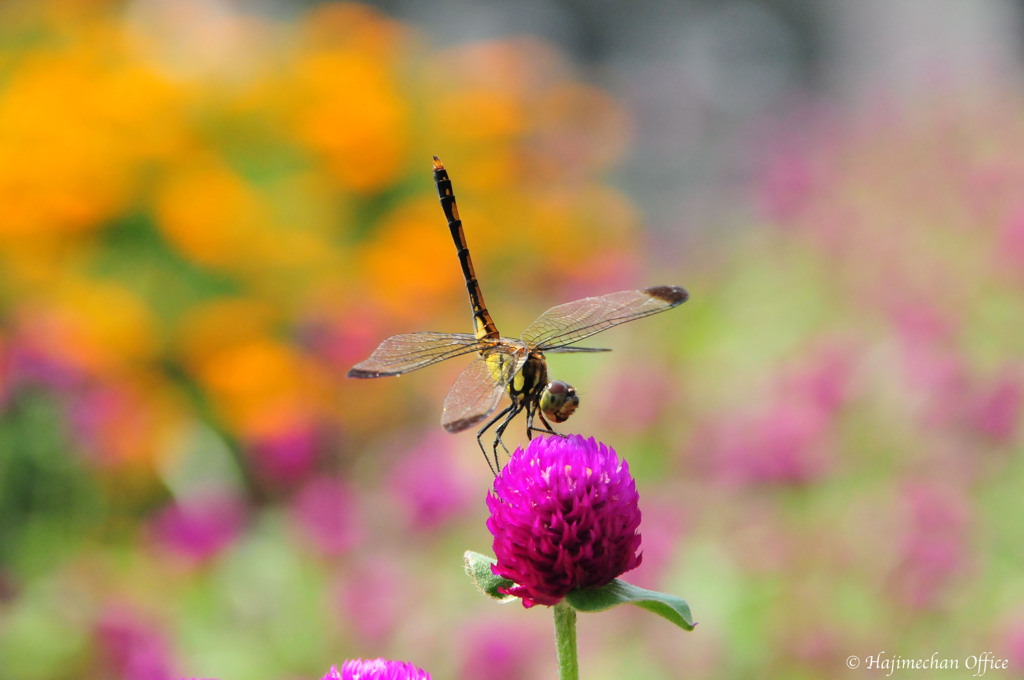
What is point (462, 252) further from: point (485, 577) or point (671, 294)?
point (485, 577)

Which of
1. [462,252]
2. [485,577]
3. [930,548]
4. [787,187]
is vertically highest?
[787,187]

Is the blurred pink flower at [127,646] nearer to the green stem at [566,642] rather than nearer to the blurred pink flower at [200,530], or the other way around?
the blurred pink flower at [200,530]

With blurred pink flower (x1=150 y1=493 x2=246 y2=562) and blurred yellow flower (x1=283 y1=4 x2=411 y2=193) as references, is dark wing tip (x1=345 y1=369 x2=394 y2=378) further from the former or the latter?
blurred yellow flower (x1=283 y1=4 x2=411 y2=193)

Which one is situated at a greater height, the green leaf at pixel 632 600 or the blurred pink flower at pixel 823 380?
the green leaf at pixel 632 600

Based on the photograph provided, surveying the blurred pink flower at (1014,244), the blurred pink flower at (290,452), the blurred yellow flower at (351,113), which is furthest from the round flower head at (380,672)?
the blurred yellow flower at (351,113)

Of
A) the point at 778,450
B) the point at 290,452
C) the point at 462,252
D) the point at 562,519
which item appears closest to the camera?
the point at 562,519

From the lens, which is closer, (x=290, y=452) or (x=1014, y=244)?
(x=290, y=452)

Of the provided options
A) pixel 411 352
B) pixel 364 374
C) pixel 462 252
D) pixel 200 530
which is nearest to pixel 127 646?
pixel 200 530
